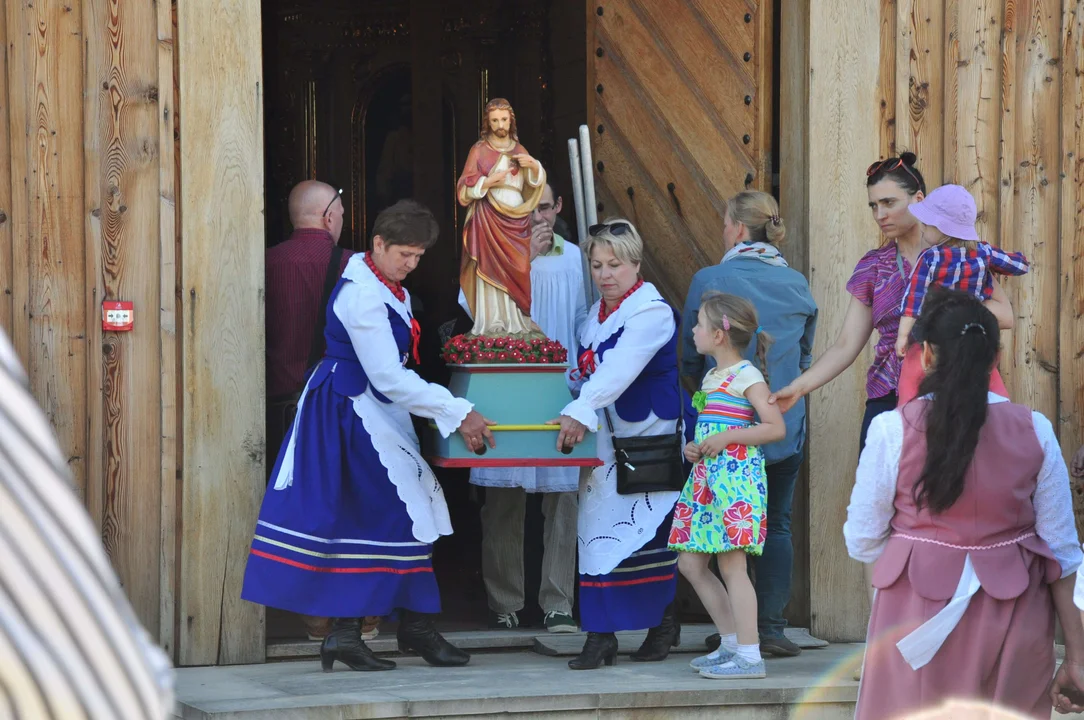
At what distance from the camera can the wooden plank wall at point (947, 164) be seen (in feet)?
19.3

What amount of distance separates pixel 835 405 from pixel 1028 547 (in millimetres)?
2456

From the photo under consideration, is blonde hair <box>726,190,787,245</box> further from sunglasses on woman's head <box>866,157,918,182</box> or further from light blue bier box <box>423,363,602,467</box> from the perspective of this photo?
light blue bier box <box>423,363,602,467</box>

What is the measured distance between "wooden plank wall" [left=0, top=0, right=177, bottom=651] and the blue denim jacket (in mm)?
1992

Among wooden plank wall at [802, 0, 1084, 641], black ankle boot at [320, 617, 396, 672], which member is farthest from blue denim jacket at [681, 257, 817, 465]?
black ankle boot at [320, 617, 396, 672]

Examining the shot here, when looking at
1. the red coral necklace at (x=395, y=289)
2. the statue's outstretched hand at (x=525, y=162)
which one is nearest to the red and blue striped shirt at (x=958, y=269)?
the statue's outstretched hand at (x=525, y=162)

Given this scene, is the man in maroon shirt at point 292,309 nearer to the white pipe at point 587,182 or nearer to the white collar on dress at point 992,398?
the white pipe at point 587,182

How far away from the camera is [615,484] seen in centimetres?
533

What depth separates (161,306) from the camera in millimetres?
5312

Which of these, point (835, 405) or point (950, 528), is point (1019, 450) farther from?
point (835, 405)

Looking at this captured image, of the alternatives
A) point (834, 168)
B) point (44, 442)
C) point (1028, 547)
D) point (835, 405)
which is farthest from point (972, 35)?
point (44, 442)

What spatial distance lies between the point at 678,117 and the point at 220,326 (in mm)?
2413

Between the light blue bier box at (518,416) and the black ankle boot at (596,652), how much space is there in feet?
2.08

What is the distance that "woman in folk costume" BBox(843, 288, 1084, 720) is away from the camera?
11.1 ft

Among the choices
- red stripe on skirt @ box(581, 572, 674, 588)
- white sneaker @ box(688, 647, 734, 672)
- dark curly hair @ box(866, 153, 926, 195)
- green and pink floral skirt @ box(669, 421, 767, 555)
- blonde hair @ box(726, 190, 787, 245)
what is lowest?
white sneaker @ box(688, 647, 734, 672)
